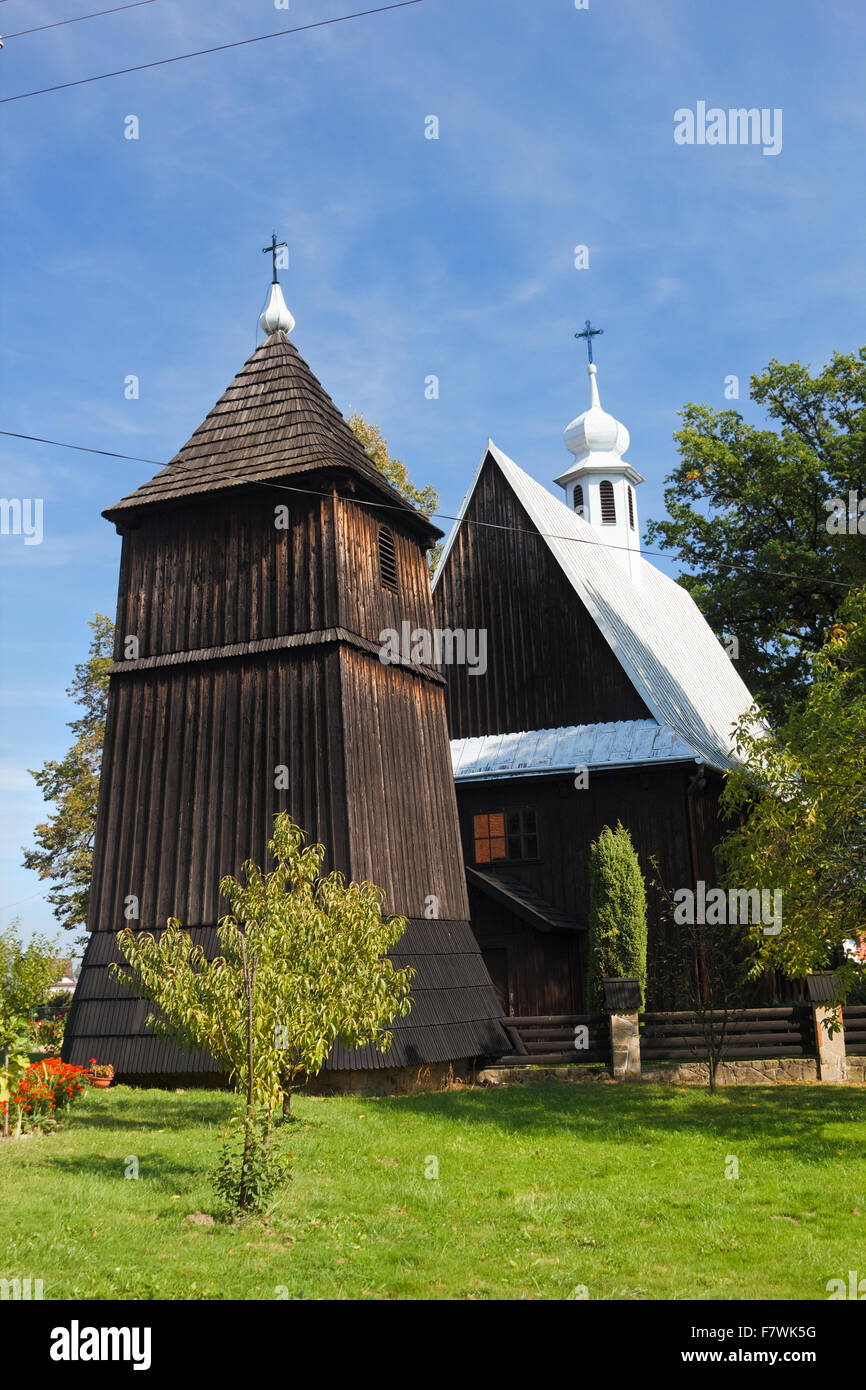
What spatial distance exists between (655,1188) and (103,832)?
1053 centimetres

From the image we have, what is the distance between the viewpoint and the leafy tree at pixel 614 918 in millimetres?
20219

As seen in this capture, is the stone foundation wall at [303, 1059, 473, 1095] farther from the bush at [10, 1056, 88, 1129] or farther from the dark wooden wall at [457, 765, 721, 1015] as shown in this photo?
the dark wooden wall at [457, 765, 721, 1015]

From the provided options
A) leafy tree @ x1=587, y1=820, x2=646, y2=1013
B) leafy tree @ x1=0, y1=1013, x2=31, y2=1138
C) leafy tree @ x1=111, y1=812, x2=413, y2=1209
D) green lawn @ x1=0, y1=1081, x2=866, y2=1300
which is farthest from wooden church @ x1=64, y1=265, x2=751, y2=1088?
leafy tree @ x1=111, y1=812, x2=413, y2=1209

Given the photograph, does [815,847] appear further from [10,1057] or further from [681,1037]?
[10,1057]

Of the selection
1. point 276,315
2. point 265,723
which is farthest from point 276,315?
point 265,723

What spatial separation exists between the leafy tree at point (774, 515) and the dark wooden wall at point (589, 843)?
11105mm

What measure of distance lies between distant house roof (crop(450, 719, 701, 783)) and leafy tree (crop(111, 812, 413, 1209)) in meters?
11.2

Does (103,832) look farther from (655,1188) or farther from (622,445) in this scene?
(622,445)

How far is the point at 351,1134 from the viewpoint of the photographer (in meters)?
13.2

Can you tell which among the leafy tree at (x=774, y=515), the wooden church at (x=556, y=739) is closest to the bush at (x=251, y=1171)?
the wooden church at (x=556, y=739)

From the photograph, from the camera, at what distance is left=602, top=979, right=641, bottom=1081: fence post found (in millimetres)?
17609

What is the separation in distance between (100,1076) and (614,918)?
8.80 metres

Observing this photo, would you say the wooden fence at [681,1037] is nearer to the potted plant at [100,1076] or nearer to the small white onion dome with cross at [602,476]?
the potted plant at [100,1076]
